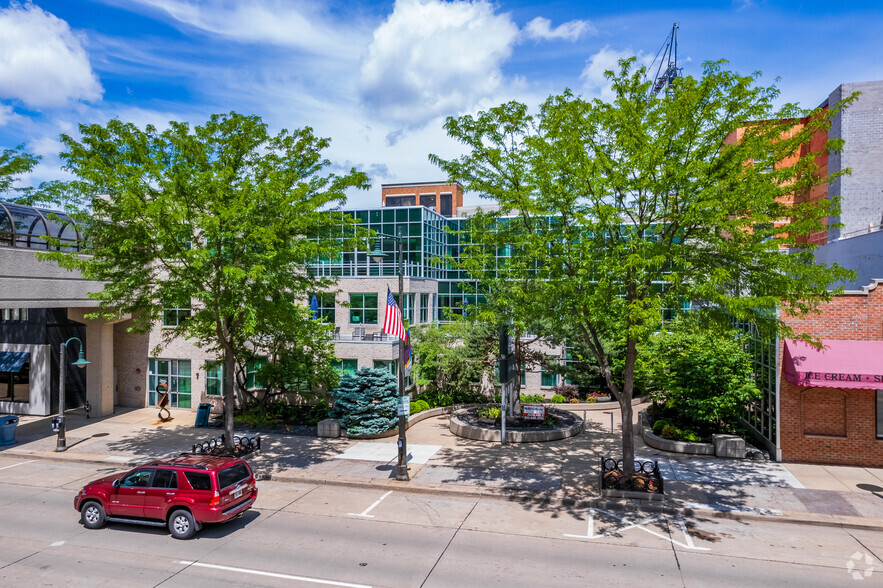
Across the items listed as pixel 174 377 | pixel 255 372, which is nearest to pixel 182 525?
pixel 255 372

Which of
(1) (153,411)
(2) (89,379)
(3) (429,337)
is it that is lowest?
(1) (153,411)

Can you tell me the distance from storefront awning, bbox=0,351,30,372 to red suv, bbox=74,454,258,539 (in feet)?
59.3

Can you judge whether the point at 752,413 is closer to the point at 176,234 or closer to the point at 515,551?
the point at 515,551

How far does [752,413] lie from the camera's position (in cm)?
2256

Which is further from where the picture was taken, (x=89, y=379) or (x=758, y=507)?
(x=89, y=379)

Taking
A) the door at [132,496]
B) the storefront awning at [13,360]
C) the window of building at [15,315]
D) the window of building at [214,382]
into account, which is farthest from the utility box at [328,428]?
the window of building at [15,315]

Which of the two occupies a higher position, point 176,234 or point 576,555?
point 176,234

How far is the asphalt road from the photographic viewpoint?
1134 centimetres

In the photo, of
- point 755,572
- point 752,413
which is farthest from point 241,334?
point 752,413

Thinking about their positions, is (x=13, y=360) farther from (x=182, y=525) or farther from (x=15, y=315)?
(x=182, y=525)

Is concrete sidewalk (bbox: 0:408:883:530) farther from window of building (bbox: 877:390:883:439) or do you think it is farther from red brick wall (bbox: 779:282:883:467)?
window of building (bbox: 877:390:883:439)

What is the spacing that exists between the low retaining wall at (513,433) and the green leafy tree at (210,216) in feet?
25.8

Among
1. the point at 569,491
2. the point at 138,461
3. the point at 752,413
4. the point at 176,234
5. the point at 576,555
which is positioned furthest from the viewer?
the point at 752,413

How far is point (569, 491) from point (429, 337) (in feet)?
42.7
